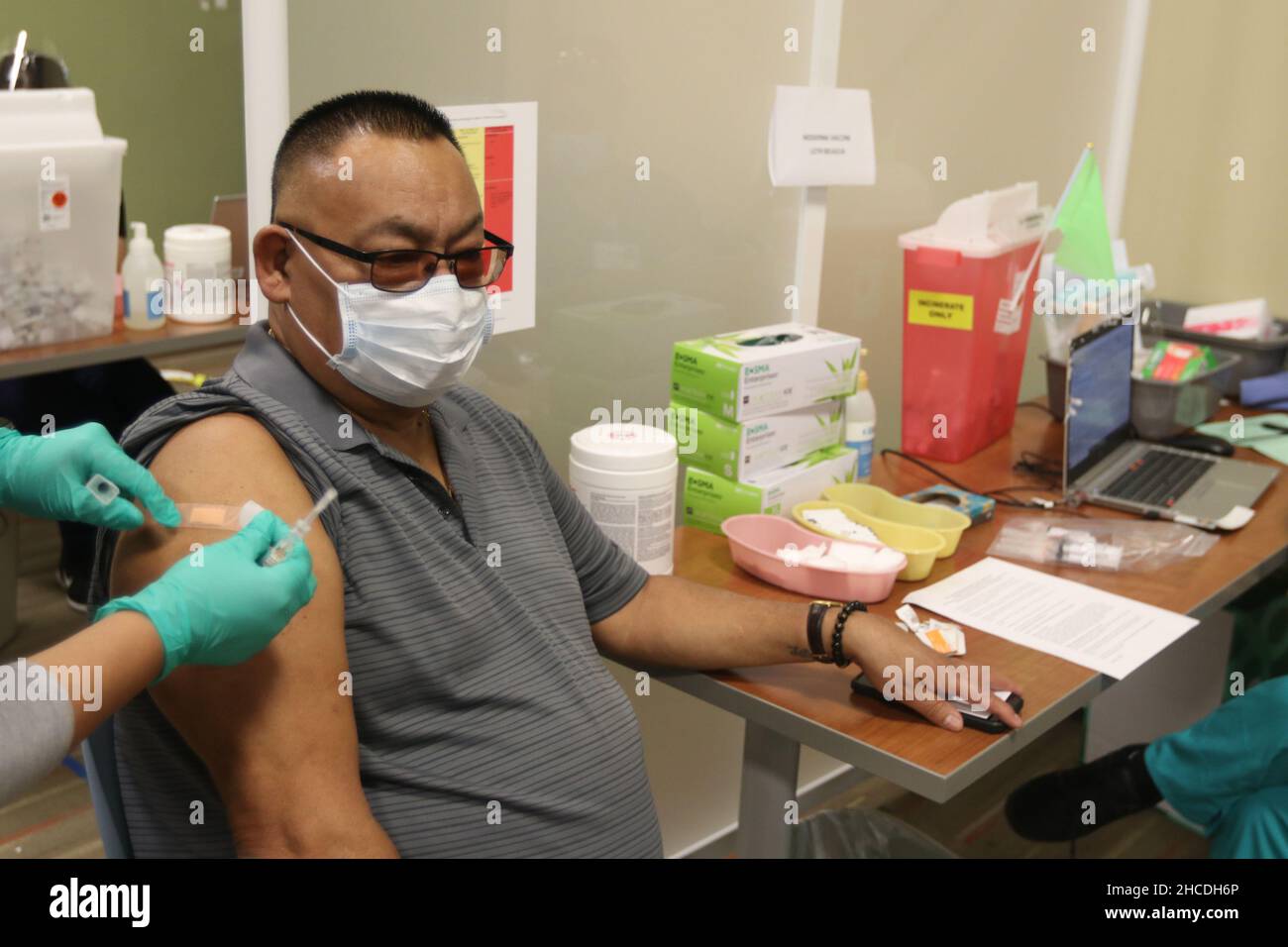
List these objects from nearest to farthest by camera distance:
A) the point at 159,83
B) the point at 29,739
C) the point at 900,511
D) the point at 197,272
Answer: the point at 29,739 → the point at 900,511 → the point at 197,272 → the point at 159,83

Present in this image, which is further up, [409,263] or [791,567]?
[409,263]

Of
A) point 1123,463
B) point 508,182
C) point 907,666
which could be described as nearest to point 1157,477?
point 1123,463

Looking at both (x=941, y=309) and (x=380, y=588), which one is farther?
(x=941, y=309)

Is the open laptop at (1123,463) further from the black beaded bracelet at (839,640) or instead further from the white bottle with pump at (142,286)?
the white bottle with pump at (142,286)

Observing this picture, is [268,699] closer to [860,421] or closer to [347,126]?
[347,126]

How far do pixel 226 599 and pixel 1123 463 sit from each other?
1785 millimetres

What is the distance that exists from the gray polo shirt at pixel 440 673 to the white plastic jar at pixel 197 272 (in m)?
1.71

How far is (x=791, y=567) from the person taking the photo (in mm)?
1698

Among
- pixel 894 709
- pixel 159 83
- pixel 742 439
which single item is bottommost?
pixel 894 709

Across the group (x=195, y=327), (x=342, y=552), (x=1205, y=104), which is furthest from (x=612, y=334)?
(x=1205, y=104)

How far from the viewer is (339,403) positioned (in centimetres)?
131

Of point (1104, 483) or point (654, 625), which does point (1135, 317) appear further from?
point (654, 625)

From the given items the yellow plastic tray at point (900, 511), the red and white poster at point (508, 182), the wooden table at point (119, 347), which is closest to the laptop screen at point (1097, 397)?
the yellow plastic tray at point (900, 511)

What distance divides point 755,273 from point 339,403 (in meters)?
1.06
